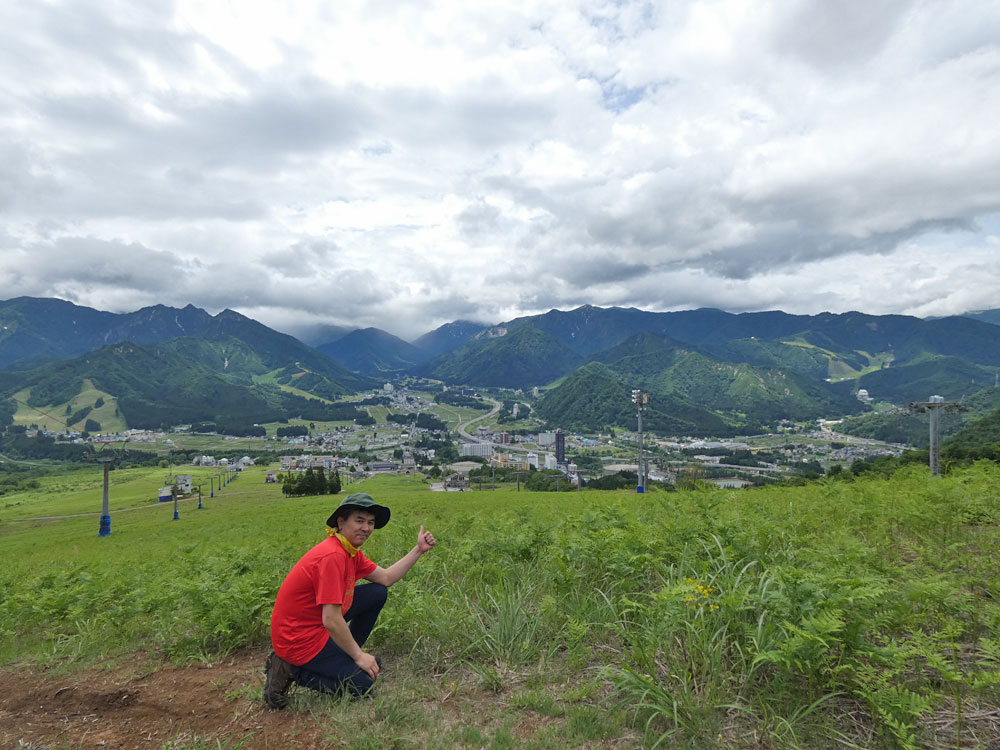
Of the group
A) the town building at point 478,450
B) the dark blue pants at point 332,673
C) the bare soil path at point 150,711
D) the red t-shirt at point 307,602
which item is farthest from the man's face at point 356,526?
the town building at point 478,450

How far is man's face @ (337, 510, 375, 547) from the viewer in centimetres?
425

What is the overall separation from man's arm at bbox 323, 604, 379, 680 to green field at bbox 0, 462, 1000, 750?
1.00ft

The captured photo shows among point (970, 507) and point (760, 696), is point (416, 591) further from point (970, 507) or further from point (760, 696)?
point (970, 507)

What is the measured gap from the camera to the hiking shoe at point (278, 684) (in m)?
4.07

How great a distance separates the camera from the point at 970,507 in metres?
6.27

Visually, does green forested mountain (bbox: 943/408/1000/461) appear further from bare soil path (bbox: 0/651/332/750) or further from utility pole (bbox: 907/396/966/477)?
bare soil path (bbox: 0/651/332/750)

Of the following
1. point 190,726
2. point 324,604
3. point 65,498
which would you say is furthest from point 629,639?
point 65,498

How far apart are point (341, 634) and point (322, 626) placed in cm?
39

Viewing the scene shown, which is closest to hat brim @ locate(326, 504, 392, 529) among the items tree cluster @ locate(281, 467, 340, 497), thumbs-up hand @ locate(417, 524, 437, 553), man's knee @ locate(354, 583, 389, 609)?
thumbs-up hand @ locate(417, 524, 437, 553)

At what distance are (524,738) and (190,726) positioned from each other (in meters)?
2.84

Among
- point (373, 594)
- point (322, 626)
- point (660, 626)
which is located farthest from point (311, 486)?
point (660, 626)

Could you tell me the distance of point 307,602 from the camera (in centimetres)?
416

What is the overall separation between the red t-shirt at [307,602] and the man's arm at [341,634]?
9 centimetres

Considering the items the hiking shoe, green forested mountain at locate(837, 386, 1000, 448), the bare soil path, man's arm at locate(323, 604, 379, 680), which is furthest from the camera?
green forested mountain at locate(837, 386, 1000, 448)
